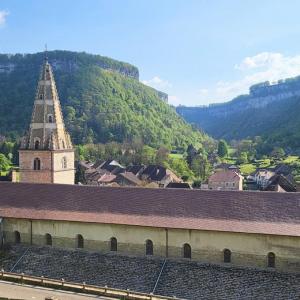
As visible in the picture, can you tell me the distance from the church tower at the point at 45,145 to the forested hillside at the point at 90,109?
4372 inches

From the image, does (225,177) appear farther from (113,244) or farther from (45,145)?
(113,244)

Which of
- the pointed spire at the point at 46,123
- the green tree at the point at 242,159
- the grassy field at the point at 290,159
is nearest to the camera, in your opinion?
the pointed spire at the point at 46,123

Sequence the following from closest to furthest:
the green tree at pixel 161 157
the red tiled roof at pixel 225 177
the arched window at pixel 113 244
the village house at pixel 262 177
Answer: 1. the arched window at pixel 113 244
2. the red tiled roof at pixel 225 177
3. the village house at pixel 262 177
4. the green tree at pixel 161 157

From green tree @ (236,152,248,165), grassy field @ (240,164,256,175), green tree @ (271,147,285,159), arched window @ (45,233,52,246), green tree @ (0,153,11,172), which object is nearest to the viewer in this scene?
arched window @ (45,233,52,246)

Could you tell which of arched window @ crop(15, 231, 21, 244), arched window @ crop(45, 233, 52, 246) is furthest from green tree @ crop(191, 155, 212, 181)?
arched window @ crop(45, 233, 52, 246)

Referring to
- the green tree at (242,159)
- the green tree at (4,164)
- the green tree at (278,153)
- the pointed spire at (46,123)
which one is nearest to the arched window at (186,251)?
the pointed spire at (46,123)

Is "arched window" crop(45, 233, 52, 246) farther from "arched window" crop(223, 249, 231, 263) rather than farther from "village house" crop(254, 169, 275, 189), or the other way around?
"village house" crop(254, 169, 275, 189)

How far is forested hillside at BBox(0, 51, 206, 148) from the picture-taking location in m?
158

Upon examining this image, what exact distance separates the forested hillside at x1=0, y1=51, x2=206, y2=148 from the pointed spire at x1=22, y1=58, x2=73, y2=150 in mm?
110983

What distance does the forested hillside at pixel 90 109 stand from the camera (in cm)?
15788

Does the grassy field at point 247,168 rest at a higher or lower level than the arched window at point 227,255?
lower

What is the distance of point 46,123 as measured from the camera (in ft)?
122

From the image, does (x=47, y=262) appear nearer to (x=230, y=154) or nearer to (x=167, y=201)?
(x=167, y=201)

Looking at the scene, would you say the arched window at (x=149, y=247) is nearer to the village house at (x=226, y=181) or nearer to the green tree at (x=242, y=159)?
the village house at (x=226, y=181)
